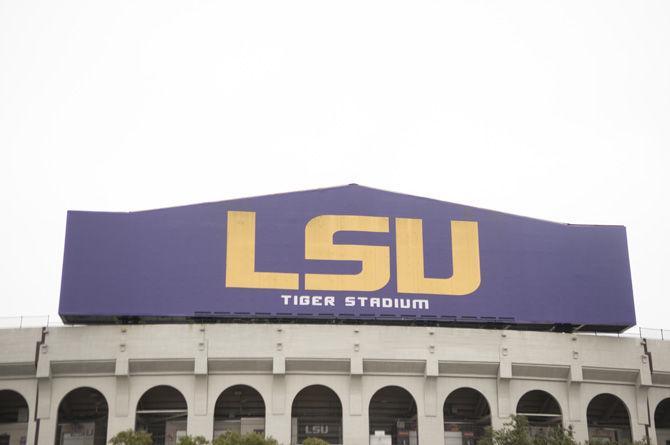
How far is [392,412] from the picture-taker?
70.3 metres

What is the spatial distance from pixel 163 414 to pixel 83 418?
273 inches

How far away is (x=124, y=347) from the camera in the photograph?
208 feet

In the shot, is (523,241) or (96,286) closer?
(96,286)

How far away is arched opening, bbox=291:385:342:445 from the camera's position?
68.4 metres

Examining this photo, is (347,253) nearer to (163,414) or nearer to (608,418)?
(163,414)

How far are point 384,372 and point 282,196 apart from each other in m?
16.2

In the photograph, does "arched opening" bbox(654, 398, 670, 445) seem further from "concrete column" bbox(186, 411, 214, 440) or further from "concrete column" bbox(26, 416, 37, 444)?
"concrete column" bbox(26, 416, 37, 444)

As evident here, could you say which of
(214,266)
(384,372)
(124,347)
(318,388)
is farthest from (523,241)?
(124,347)

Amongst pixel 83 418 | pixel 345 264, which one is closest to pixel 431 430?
pixel 345 264

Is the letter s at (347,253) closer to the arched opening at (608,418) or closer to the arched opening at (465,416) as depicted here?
the arched opening at (465,416)

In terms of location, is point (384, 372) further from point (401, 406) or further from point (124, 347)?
point (124, 347)

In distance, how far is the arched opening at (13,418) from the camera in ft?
218

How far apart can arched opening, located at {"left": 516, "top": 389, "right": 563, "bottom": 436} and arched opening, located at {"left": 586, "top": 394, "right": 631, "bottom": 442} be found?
373 centimetres

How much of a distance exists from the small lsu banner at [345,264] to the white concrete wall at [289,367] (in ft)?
7.93
